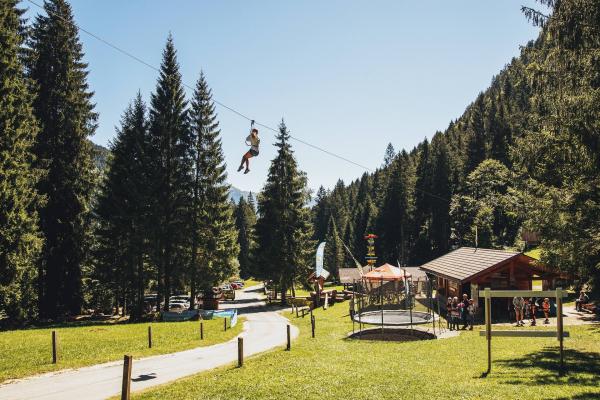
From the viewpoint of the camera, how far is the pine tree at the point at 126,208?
36.6m

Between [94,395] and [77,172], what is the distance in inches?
1011

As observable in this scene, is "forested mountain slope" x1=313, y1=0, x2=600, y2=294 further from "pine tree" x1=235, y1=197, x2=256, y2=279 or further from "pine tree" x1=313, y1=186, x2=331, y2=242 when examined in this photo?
"pine tree" x1=235, y1=197, x2=256, y2=279

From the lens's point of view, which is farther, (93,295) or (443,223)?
(443,223)

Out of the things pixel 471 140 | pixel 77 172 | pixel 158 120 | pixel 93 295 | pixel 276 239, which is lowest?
pixel 93 295

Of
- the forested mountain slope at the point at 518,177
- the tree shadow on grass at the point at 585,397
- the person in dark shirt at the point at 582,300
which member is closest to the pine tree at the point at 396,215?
the forested mountain slope at the point at 518,177

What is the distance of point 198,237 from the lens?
42.3 metres

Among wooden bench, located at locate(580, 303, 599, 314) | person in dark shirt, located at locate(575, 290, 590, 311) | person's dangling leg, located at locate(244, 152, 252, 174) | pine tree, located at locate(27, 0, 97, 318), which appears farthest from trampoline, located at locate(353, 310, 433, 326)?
pine tree, located at locate(27, 0, 97, 318)

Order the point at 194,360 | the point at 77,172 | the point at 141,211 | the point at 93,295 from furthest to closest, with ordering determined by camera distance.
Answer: the point at 93,295, the point at 141,211, the point at 77,172, the point at 194,360

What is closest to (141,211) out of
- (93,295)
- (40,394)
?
(93,295)

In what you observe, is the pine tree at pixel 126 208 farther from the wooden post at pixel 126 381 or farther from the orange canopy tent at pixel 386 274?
the wooden post at pixel 126 381

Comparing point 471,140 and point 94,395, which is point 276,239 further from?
point 471,140

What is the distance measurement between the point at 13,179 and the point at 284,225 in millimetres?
28765

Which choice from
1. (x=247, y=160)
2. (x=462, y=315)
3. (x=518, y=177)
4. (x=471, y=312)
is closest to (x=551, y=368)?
(x=462, y=315)

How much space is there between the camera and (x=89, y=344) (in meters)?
20.3
